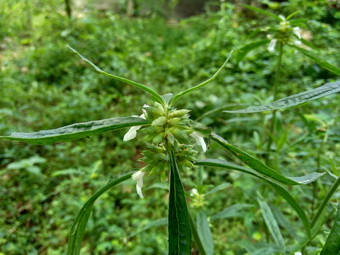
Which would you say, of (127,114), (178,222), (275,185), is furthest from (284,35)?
Answer: (127,114)

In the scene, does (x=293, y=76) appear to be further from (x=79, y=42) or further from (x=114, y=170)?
(x=79, y=42)

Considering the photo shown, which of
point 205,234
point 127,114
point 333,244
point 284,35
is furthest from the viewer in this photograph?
point 127,114

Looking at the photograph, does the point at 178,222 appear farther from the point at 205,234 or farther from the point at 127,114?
the point at 127,114

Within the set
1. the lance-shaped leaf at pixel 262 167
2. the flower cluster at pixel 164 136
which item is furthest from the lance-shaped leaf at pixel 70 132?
the lance-shaped leaf at pixel 262 167

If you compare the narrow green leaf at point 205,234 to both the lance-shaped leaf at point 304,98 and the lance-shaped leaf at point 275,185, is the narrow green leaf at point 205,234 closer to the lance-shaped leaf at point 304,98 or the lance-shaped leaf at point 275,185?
the lance-shaped leaf at point 275,185

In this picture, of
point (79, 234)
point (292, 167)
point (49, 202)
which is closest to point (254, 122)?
point (292, 167)

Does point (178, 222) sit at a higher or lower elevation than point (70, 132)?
lower

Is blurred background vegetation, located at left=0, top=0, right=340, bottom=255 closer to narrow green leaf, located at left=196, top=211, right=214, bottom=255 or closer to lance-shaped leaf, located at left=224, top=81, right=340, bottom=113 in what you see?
narrow green leaf, located at left=196, top=211, right=214, bottom=255
